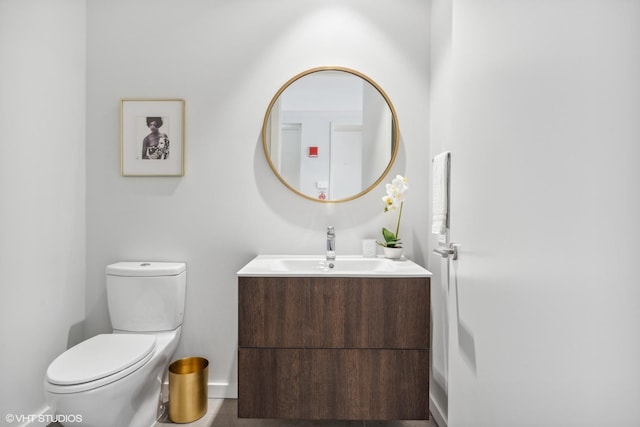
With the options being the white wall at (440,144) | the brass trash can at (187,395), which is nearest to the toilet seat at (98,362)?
the brass trash can at (187,395)

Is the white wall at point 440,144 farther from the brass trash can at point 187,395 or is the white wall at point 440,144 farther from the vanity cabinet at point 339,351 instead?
the brass trash can at point 187,395

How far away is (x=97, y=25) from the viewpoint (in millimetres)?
2102

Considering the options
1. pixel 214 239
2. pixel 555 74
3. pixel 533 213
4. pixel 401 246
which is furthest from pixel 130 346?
pixel 555 74

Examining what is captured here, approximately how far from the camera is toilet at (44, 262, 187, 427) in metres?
1.34

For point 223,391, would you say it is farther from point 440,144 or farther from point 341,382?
point 440,144

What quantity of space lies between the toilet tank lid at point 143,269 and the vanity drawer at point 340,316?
2.08ft

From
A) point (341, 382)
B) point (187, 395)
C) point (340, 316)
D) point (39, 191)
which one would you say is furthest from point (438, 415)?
point (39, 191)

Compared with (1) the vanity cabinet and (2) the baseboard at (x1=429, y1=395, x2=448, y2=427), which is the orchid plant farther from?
(2) the baseboard at (x1=429, y1=395, x2=448, y2=427)

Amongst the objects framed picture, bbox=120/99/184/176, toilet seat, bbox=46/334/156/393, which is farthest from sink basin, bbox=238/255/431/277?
framed picture, bbox=120/99/184/176

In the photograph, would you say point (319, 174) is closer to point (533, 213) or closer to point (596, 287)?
point (533, 213)

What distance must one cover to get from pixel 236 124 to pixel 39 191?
1028 millimetres

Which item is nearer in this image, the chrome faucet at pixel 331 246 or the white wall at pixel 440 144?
the white wall at pixel 440 144

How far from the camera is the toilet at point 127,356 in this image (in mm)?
1342

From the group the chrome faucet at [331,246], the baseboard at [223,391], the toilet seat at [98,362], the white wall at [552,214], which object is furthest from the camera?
the baseboard at [223,391]
